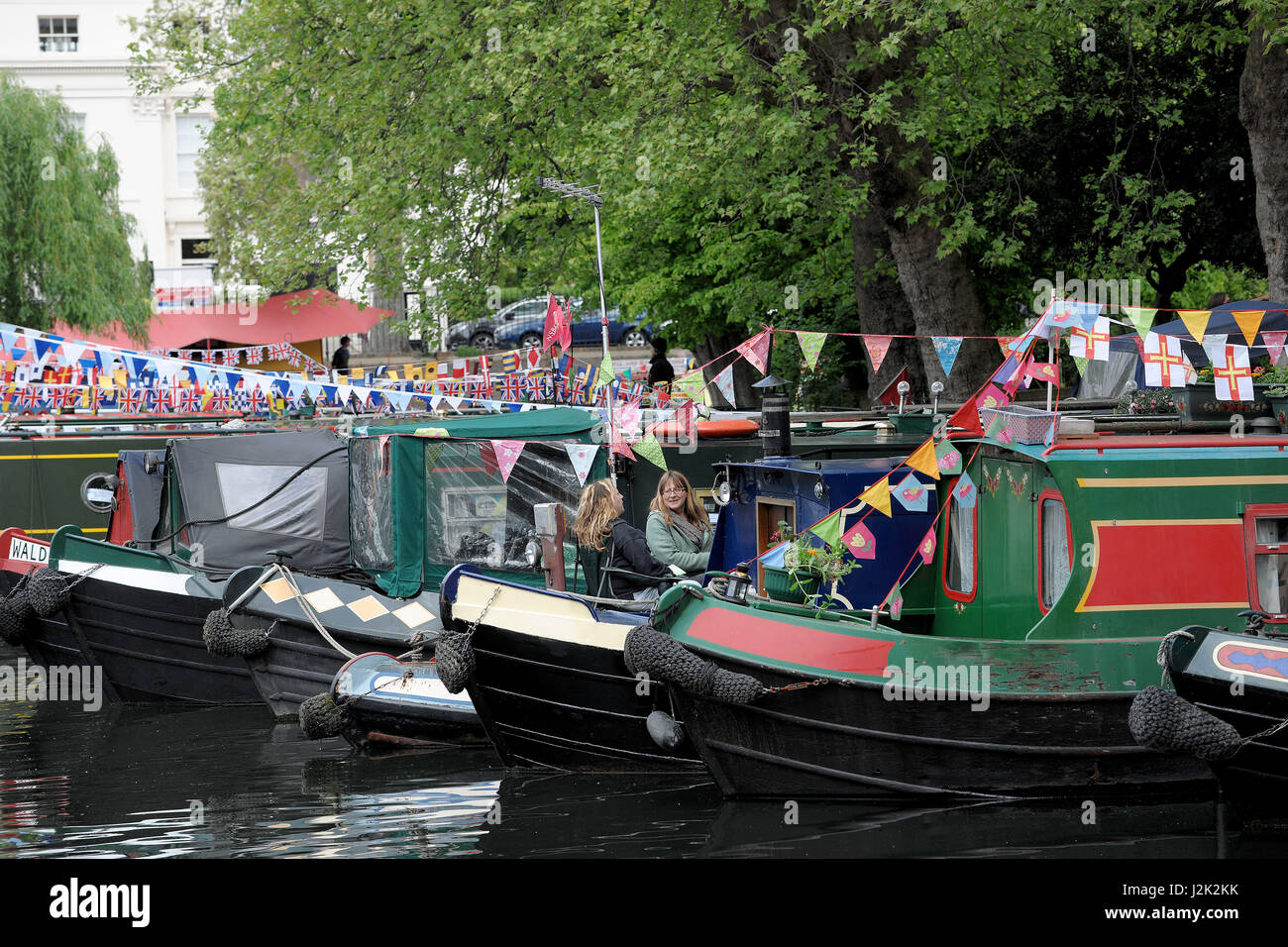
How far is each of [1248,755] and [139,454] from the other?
11536 mm

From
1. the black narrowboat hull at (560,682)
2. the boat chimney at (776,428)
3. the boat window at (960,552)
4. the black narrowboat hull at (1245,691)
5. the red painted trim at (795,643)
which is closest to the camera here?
the black narrowboat hull at (1245,691)

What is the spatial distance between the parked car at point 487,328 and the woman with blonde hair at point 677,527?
2814 cm

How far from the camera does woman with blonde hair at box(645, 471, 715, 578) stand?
11.2 metres

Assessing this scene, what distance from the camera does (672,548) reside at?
11273mm

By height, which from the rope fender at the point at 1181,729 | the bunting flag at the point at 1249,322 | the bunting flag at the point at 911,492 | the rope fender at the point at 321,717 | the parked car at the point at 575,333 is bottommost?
the rope fender at the point at 321,717

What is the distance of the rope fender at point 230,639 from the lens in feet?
41.9

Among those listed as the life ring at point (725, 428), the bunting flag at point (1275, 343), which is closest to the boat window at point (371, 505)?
the life ring at point (725, 428)

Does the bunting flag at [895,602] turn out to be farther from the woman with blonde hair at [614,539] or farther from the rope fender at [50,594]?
the rope fender at [50,594]

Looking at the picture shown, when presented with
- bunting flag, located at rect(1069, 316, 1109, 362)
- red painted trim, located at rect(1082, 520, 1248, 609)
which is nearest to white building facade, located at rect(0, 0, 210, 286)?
bunting flag, located at rect(1069, 316, 1109, 362)

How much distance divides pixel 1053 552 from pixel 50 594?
29.7 feet

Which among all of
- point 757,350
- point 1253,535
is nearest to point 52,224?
point 757,350

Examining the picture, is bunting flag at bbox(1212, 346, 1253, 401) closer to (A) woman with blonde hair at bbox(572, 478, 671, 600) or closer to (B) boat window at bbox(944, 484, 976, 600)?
(B) boat window at bbox(944, 484, 976, 600)

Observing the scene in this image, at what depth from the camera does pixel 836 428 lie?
1355 centimetres

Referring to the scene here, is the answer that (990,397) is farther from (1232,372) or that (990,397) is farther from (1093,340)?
(1232,372)
